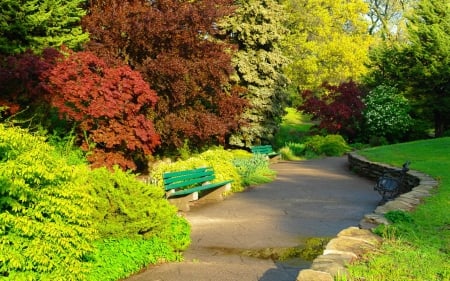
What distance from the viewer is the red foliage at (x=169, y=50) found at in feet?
42.2

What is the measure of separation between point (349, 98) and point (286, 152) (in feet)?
19.1

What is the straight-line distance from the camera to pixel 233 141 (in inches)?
816

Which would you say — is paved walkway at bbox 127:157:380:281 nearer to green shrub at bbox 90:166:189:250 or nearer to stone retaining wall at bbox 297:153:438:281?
green shrub at bbox 90:166:189:250

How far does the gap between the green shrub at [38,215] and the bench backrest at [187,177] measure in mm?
4873

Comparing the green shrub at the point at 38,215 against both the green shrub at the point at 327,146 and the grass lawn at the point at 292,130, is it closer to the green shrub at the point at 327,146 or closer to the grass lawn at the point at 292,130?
the green shrub at the point at 327,146

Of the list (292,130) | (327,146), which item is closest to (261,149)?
(327,146)

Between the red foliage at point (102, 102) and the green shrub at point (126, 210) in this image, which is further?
the red foliage at point (102, 102)

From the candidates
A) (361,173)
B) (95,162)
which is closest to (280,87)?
(361,173)

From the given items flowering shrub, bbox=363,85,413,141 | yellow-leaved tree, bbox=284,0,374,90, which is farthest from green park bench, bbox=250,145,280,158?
yellow-leaved tree, bbox=284,0,374,90

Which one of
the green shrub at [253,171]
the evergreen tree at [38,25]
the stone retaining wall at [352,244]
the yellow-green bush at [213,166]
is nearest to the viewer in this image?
the stone retaining wall at [352,244]

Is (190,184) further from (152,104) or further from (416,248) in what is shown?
(416,248)

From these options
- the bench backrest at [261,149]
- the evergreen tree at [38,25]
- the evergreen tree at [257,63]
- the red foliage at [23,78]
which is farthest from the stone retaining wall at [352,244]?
the evergreen tree at [257,63]

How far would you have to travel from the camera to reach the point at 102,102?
10.5 m

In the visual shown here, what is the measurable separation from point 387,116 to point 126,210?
74.7ft
